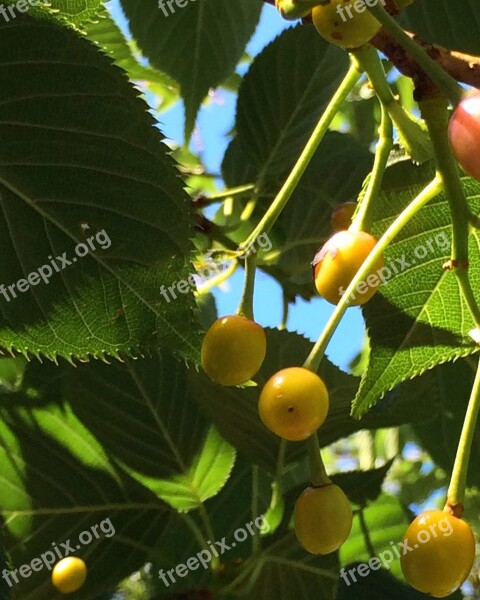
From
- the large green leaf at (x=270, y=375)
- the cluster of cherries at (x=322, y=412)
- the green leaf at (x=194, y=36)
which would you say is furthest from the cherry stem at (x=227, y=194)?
the cluster of cherries at (x=322, y=412)

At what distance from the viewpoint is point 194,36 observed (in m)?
0.93

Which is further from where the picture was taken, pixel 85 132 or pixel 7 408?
pixel 7 408

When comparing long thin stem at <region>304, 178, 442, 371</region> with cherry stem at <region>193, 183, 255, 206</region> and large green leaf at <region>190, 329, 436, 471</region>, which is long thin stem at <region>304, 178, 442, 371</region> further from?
cherry stem at <region>193, 183, 255, 206</region>

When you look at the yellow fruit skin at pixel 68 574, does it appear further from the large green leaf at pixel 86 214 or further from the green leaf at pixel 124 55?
the green leaf at pixel 124 55

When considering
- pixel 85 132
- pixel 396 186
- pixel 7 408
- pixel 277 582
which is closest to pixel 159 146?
pixel 85 132

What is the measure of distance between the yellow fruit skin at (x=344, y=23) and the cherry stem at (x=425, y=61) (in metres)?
0.02

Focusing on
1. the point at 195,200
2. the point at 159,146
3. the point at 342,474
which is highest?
the point at 159,146

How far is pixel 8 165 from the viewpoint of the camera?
53 cm

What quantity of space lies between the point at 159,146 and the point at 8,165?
0.33 ft

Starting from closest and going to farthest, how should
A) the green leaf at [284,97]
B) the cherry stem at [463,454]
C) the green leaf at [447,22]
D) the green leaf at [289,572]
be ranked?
the cherry stem at [463,454] → the green leaf at [447,22] → the green leaf at [289,572] → the green leaf at [284,97]

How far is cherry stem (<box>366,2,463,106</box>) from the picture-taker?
1.22 ft

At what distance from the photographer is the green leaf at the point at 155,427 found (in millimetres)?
859

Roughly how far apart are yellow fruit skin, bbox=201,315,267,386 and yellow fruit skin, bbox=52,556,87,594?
0.38 metres

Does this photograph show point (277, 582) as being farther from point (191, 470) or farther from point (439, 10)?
point (439, 10)
